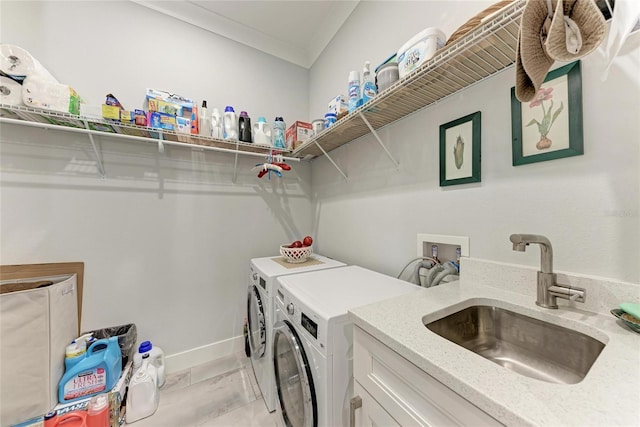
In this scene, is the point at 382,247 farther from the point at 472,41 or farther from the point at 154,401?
the point at 154,401

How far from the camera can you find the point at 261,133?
1.99 meters

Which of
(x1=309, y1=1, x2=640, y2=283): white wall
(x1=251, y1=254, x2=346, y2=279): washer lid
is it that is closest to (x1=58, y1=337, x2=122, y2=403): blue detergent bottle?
(x1=251, y1=254, x2=346, y2=279): washer lid

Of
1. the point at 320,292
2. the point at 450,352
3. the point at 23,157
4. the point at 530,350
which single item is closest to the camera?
the point at 450,352

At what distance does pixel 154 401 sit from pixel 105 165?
1686 millimetres

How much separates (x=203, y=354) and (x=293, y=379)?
51.5 inches

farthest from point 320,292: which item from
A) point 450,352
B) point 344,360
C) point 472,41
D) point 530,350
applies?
point 472,41

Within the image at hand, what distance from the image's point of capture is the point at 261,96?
7.45 feet

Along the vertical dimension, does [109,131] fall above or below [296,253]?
above

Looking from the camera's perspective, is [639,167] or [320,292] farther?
[320,292]

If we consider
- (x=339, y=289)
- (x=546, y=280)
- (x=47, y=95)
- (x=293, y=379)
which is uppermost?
(x=47, y=95)

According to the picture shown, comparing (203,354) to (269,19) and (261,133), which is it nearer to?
(261,133)

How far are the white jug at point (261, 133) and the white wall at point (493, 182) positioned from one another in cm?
72

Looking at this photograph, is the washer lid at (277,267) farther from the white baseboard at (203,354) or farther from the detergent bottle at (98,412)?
the detergent bottle at (98,412)

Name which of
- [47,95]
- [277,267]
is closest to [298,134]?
[277,267]
